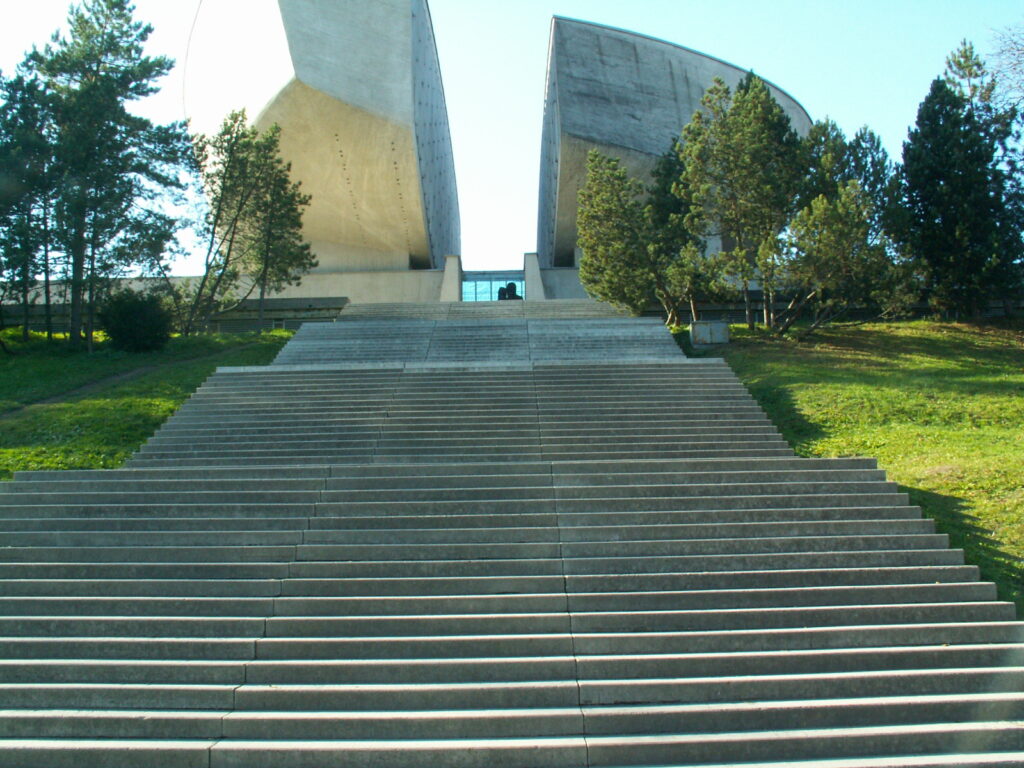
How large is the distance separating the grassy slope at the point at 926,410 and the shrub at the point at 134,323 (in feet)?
34.4

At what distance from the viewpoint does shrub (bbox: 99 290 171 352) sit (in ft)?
54.1

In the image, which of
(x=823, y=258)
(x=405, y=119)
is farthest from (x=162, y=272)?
(x=823, y=258)

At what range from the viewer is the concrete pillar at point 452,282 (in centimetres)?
2672

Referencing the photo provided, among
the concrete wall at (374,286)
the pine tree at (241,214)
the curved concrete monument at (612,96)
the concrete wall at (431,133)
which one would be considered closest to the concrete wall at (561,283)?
the curved concrete monument at (612,96)

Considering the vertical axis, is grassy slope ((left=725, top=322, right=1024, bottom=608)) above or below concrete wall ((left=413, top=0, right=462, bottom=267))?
below

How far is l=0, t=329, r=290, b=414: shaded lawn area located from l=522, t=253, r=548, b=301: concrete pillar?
32.0ft

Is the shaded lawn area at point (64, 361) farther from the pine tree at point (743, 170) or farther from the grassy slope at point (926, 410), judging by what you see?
the grassy slope at point (926, 410)

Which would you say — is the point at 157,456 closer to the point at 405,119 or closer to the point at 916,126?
the point at 916,126

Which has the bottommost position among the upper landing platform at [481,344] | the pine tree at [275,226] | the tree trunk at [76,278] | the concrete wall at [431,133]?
the upper landing platform at [481,344]

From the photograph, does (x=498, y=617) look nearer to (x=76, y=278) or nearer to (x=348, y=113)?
(x=76, y=278)

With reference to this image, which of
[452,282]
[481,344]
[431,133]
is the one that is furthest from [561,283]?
[481,344]

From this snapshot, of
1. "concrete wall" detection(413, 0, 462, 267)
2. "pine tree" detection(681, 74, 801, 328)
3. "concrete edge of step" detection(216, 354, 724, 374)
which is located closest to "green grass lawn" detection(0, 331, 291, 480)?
"concrete edge of step" detection(216, 354, 724, 374)

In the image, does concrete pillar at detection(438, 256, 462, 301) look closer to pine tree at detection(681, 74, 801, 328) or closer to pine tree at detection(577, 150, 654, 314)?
pine tree at detection(577, 150, 654, 314)

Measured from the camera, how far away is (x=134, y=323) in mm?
16469
